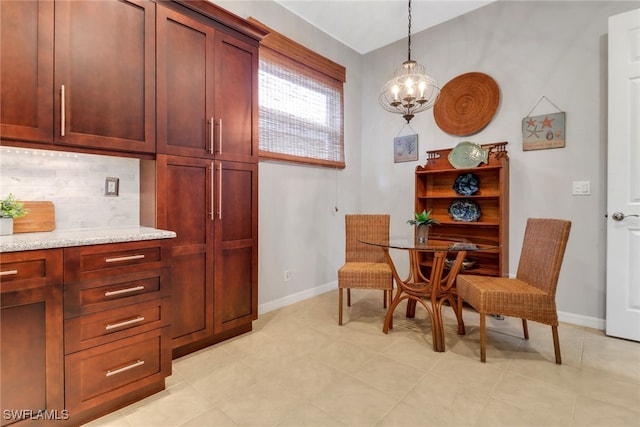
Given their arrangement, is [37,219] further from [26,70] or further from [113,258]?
[26,70]

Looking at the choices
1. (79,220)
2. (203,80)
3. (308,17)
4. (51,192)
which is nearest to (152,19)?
(203,80)

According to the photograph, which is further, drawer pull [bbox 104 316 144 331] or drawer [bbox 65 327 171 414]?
drawer pull [bbox 104 316 144 331]

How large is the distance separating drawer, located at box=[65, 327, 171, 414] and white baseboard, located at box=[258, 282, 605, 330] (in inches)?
49.8

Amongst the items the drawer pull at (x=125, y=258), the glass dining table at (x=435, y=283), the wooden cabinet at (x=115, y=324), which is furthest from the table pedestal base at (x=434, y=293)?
the drawer pull at (x=125, y=258)

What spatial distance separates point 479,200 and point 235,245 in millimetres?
2455

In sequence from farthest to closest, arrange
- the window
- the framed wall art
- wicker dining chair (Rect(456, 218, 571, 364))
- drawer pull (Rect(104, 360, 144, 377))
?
1. the framed wall art
2. the window
3. wicker dining chair (Rect(456, 218, 571, 364))
4. drawer pull (Rect(104, 360, 144, 377))

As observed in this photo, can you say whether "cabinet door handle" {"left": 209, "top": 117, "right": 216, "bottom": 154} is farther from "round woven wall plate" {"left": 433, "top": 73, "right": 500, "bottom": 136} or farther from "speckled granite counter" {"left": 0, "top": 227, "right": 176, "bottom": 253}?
"round woven wall plate" {"left": 433, "top": 73, "right": 500, "bottom": 136}

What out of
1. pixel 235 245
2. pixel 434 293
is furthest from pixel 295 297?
pixel 434 293

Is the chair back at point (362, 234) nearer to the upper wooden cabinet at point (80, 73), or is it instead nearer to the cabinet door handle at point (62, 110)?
the upper wooden cabinet at point (80, 73)

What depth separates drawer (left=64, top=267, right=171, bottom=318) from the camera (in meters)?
1.40

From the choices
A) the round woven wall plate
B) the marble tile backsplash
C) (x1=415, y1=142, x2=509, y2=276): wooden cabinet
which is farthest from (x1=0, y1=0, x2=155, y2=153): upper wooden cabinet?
the round woven wall plate

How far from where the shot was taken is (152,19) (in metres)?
1.86

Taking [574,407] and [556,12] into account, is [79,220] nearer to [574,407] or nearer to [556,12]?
[574,407]

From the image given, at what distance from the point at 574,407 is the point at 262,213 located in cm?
256
